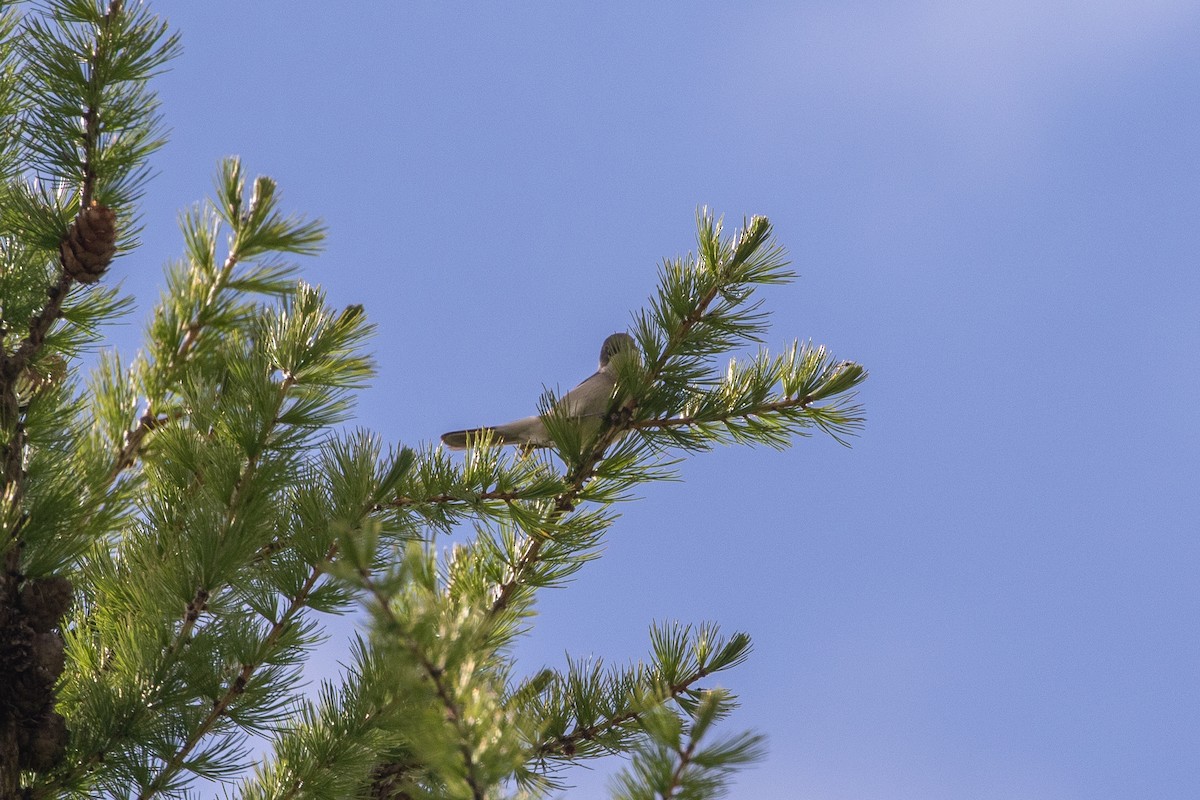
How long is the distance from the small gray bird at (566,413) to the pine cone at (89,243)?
1111mm

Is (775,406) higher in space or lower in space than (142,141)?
higher

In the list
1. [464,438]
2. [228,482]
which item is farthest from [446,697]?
[464,438]

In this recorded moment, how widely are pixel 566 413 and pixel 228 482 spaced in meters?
0.94

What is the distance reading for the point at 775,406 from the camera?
3.30 m

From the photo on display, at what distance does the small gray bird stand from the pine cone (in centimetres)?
111

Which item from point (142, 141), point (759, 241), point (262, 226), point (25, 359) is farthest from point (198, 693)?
point (759, 241)

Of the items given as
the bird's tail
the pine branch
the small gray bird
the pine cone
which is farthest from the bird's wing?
the pine branch

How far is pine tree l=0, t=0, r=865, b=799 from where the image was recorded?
2.73 meters

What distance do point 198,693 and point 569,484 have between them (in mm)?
1116

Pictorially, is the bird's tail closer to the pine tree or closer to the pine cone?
the pine tree

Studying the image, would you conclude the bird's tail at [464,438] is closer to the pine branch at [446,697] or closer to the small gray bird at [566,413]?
the small gray bird at [566,413]

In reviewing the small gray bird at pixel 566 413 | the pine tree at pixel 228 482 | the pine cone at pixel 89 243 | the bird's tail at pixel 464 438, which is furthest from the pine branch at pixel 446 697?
the bird's tail at pixel 464 438

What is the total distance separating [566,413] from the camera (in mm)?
3193

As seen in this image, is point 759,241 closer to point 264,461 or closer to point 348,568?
point 264,461
